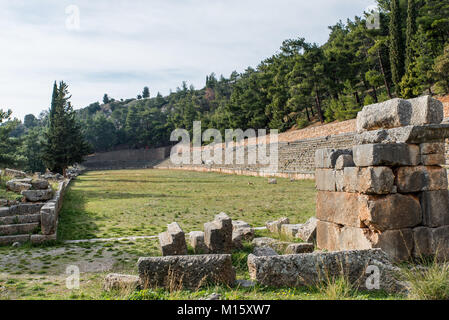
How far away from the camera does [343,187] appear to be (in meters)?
6.79

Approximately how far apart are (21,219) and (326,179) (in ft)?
26.5

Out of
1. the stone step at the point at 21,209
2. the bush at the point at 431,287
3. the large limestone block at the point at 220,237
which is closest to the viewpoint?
the bush at the point at 431,287

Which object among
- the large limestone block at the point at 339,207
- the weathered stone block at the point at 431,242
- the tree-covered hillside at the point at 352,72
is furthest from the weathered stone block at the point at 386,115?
the tree-covered hillside at the point at 352,72

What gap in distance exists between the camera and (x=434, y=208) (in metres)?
6.13

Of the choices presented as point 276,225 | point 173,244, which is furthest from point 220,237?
point 276,225

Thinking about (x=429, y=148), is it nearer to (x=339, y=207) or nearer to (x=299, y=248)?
(x=339, y=207)

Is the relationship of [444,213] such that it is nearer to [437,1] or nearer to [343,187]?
[343,187]

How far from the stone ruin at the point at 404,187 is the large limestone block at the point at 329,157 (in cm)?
63

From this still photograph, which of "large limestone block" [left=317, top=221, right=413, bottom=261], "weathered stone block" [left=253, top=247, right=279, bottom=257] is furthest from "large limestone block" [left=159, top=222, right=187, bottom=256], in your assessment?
"large limestone block" [left=317, top=221, right=413, bottom=261]

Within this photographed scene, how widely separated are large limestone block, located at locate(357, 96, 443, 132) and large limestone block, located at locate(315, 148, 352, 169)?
690 millimetres

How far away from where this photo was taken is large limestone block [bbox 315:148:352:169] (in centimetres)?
719

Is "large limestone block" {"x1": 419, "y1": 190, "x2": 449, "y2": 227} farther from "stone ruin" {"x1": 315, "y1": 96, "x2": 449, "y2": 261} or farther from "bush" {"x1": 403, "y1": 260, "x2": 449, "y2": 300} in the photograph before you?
"bush" {"x1": 403, "y1": 260, "x2": 449, "y2": 300}

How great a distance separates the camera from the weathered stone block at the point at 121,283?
15.8 ft

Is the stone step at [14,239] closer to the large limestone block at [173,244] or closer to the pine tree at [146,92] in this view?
the large limestone block at [173,244]
